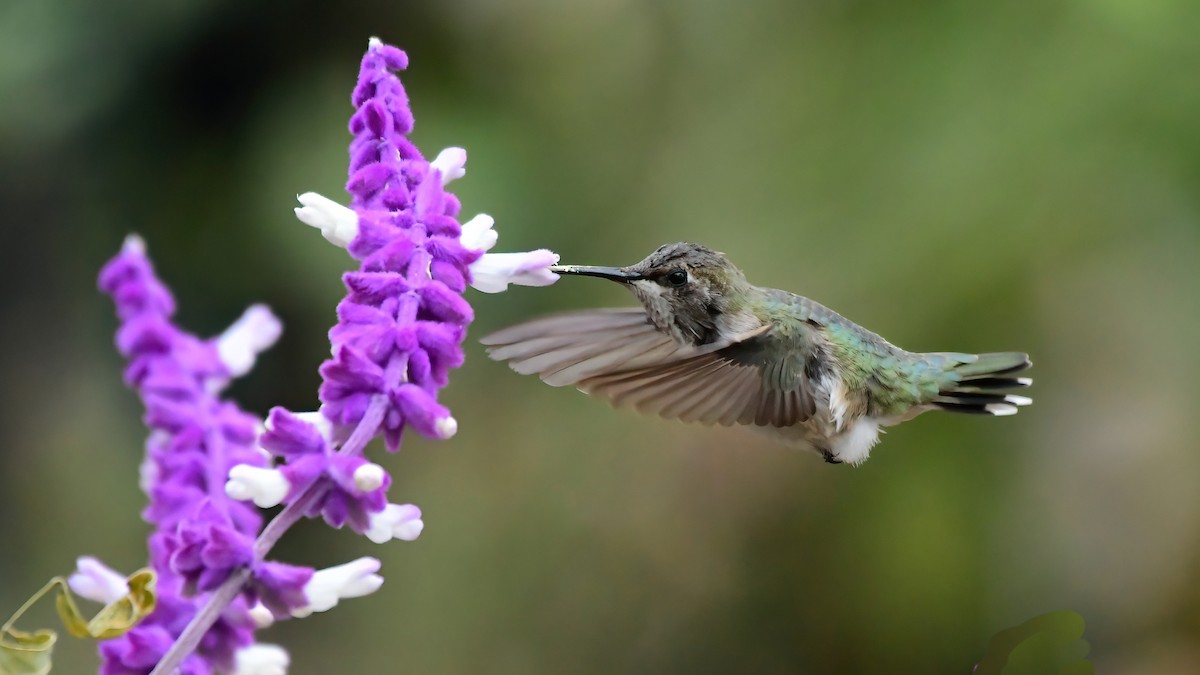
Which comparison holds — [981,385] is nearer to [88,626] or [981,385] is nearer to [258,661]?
[258,661]

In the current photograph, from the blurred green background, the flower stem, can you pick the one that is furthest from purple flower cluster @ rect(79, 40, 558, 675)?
the blurred green background

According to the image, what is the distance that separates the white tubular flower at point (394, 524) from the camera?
3.84 feet

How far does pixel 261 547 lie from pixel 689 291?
3.80 ft

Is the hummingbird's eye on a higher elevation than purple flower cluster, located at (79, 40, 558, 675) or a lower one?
higher

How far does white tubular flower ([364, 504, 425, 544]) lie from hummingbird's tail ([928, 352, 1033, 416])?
144 cm

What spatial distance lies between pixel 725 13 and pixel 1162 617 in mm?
2575

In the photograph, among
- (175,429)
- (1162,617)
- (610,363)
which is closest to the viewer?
(175,429)

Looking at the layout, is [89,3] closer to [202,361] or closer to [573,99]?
[573,99]

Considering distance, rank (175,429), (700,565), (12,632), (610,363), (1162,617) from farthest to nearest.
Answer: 1. (700,565)
2. (1162,617)
3. (610,363)
4. (175,429)
5. (12,632)

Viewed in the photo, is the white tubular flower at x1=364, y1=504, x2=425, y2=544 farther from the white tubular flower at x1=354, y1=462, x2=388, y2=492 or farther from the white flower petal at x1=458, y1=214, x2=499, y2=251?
the white flower petal at x1=458, y1=214, x2=499, y2=251

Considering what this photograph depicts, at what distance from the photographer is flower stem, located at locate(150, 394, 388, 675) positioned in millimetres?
994

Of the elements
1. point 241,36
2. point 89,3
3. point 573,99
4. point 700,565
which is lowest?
point 700,565

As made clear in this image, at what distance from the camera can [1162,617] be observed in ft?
12.0

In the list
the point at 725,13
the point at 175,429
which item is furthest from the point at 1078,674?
the point at 725,13
